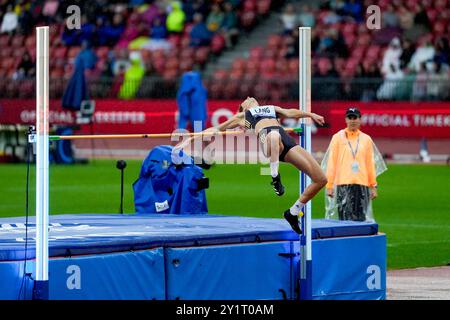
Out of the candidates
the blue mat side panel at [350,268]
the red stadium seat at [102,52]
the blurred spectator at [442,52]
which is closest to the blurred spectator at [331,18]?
the blurred spectator at [442,52]

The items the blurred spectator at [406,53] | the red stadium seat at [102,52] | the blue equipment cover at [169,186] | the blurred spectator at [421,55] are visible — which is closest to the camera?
the blue equipment cover at [169,186]

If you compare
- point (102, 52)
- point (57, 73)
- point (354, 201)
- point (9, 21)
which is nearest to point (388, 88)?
point (102, 52)

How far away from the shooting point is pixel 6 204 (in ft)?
68.0

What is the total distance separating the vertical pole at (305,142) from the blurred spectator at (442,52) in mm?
20430

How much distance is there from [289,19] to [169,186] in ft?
68.7

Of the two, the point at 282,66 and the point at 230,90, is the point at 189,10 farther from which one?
the point at 230,90

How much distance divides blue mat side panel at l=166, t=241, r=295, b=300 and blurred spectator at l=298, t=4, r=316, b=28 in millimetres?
23076

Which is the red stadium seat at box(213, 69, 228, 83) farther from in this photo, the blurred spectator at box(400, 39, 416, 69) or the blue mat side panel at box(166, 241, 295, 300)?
the blue mat side panel at box(166, 241, 295, 300)

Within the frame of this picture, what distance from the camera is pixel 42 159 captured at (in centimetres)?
943

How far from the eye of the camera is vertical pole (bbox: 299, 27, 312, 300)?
1112 centimetres

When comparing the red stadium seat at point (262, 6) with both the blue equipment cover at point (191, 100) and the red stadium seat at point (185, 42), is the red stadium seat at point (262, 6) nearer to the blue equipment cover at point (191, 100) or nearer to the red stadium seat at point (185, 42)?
the red stadium seat at point (185, 42)

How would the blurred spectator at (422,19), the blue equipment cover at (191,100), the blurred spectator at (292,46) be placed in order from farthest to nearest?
the blurred spectator at (292,46) → the blurred spectator at (422,19) → the blue equipment cover at (191,100)

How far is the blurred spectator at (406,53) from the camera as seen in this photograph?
1252 inches

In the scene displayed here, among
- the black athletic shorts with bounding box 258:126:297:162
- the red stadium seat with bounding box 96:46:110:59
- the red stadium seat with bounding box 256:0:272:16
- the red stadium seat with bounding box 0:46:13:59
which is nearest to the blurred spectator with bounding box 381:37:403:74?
the red stadium seat with bounding box 256:0:272:16
